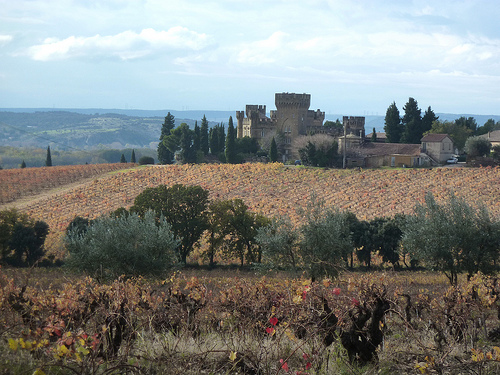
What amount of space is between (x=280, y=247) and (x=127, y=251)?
707 centimetres

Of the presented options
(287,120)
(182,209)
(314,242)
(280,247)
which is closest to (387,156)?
(287,120)

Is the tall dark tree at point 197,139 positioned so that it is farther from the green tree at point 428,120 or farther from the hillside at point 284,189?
the green tree at point 428,120

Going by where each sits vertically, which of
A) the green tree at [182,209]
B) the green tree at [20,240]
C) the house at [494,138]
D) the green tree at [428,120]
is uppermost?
the green tree at [428,120]

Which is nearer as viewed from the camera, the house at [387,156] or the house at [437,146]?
the house at [387,156]

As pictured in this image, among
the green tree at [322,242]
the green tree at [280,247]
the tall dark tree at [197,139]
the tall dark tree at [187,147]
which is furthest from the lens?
the tall dark tree at [197,139]

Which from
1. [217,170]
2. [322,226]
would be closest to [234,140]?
[217,170]

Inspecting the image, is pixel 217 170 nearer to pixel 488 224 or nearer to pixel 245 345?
pixel 488 224

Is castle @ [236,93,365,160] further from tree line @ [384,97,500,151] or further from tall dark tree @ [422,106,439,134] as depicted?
tall dark tree @ [422,106,439,134]

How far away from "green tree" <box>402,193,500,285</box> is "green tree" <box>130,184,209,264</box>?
55.7ft

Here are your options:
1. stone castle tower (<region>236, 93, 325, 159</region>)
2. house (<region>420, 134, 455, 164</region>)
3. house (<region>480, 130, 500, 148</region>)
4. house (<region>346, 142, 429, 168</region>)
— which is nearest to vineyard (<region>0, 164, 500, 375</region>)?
house (<region>346, 142, 429, 168</region>)

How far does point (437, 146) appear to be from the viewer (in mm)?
64875

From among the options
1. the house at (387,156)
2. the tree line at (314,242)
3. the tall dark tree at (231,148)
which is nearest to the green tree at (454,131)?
the house at (387,156)

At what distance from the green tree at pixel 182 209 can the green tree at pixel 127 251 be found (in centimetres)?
1239

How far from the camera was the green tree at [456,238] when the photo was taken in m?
21.9
